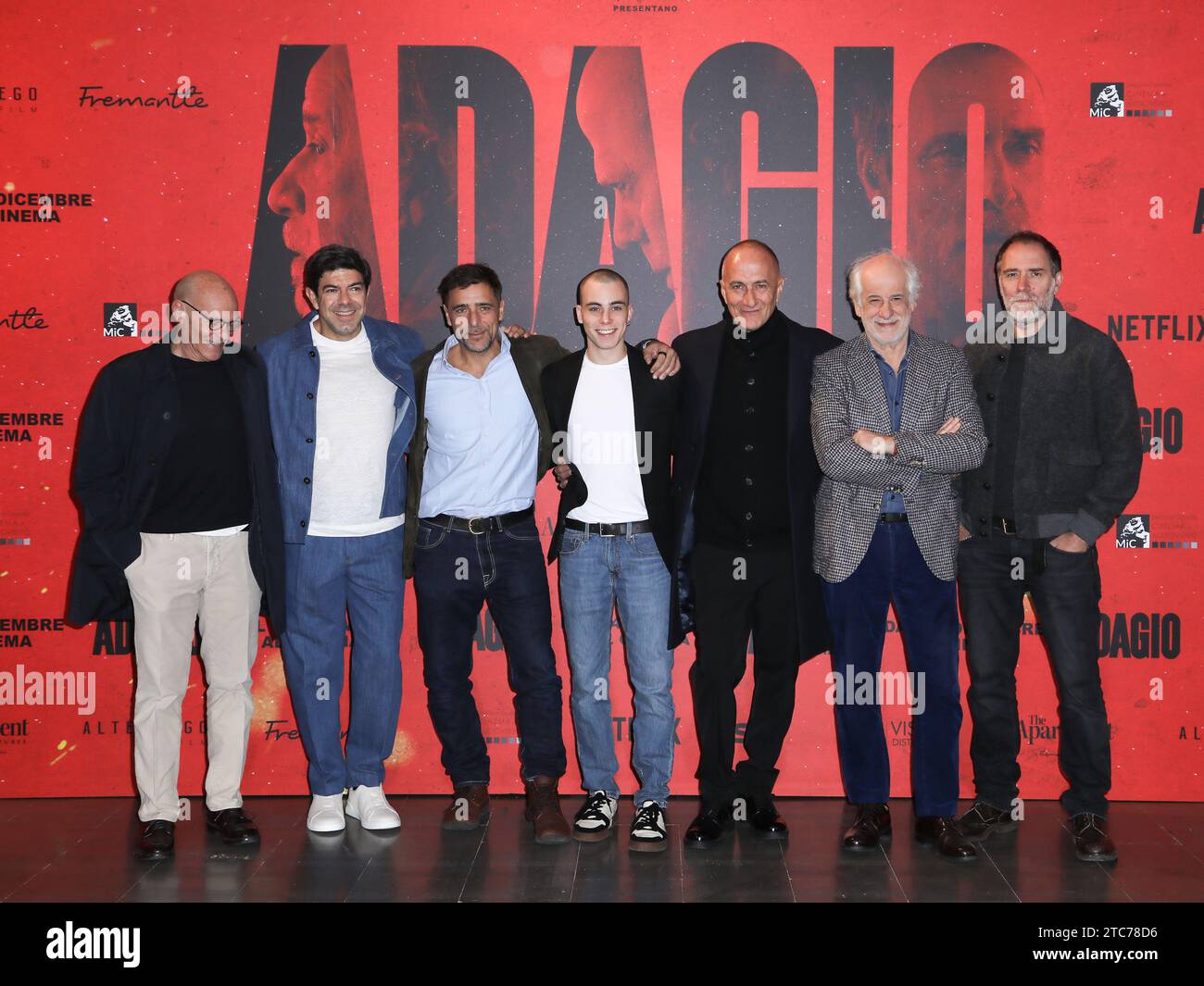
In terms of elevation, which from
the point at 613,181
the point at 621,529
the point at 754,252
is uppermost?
the point at 613,181

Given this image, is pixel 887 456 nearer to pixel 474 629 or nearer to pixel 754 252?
pixel 754 252

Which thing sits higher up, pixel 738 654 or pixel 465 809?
pixel 738 654

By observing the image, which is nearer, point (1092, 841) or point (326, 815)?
point (1092, 841)

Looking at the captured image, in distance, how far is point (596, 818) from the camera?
427 centimetres

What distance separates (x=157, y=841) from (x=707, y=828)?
2027 millimetres

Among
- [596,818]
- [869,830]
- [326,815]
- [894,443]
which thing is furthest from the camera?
[326,815]

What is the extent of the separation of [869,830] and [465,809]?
5.14 feet

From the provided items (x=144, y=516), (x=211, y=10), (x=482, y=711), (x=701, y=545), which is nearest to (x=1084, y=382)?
(x=701, y=545)

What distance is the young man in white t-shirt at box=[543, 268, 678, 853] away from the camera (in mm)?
4164

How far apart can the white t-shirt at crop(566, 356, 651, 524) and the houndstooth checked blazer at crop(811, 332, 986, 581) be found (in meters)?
0.69

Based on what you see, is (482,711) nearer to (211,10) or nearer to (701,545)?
(701,545)

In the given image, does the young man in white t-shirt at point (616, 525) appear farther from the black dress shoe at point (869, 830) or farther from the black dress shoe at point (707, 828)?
the black dress shoe at point (869, 830)

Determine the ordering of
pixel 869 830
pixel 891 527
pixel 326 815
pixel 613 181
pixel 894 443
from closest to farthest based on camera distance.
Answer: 1. pixel 894 443
2. pixel 891 527
3. pixel 869 830
4. pixel 326 815
5. pixel 613 181

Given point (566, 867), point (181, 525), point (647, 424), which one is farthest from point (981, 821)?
point (181, 525)
